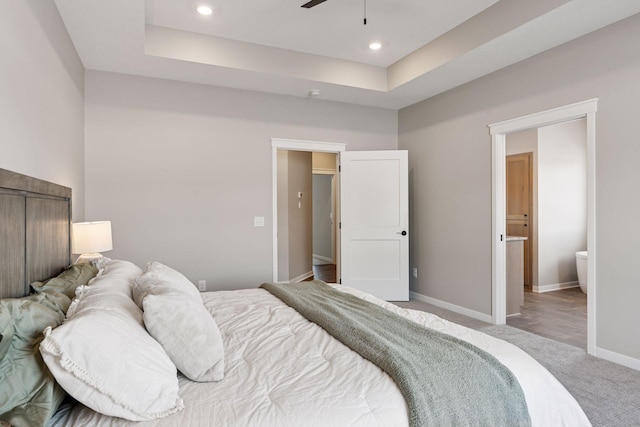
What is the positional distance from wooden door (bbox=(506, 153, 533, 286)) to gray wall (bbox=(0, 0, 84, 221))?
582cm

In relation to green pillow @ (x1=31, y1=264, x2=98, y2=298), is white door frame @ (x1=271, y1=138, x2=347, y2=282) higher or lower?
higher

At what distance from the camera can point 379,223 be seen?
469 centimetres

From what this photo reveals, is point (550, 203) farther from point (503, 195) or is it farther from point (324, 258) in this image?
point (324, 258)

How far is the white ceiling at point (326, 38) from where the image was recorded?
2.73m

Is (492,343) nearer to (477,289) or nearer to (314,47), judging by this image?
(477,289)

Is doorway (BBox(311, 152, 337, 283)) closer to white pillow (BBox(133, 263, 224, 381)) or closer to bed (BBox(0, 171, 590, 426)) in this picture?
bed (BBox(0, 171, 590, 426))

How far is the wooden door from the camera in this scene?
5.54 meters

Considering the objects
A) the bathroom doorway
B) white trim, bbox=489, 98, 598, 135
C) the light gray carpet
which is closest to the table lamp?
the light gray carpet

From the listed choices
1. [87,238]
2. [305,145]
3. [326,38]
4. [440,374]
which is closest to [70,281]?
[87,238]

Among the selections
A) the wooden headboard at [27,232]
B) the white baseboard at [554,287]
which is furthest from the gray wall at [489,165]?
the wooden headboard at [27,232]

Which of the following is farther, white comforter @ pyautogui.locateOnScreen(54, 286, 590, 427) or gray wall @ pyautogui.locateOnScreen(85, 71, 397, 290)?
gray wall @ pyautogui.locateOnScreen(85, 71, 397, 290)

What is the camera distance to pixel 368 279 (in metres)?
4.68

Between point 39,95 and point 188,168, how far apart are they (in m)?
1.87

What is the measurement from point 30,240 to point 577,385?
3.30 m
